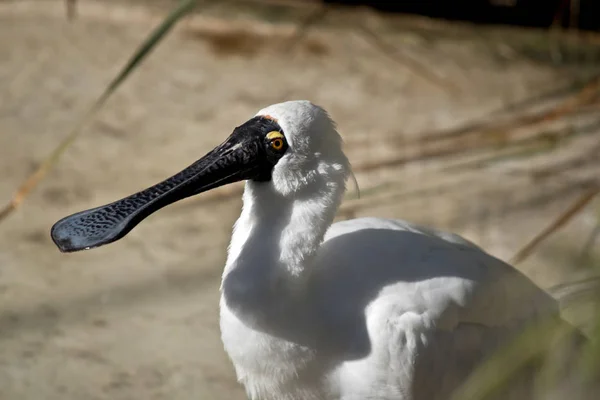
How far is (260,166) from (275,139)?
7 cm

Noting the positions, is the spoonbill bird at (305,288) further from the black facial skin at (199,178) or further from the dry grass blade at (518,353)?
the dry grass blade at (518,353)

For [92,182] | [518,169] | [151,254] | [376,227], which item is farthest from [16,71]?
[376,227]

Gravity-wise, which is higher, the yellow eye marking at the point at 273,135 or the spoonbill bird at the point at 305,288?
the yellow eye marking at the point at 273,135

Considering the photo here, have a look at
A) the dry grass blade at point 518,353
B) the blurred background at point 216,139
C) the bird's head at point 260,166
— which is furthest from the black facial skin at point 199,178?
the dry grass blade at point 518,353

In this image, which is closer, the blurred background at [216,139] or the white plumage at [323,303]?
the white plumage at [323,303]

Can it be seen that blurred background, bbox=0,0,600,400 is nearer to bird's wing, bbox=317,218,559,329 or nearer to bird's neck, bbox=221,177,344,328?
bird's wing, bbox=317,218,559,329

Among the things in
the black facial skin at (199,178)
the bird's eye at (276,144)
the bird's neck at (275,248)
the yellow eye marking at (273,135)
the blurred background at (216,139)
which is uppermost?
the yellow eye marking at (273,135)

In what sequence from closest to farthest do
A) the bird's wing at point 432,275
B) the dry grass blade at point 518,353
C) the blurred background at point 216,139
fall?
the dry grass blade at point 518,353 < the bird's wing at point 432,275 < the blurred background at point 216,139

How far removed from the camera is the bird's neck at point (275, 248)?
7.97ft

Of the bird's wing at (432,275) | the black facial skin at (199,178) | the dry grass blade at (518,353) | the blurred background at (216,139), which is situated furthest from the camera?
the blurred background at (216,139)

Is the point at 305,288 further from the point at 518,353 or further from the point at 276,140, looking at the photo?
the point at 518,353

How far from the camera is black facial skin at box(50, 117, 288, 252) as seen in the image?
242 centimetres

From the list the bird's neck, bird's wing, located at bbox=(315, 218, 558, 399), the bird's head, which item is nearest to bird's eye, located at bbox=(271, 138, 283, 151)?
Answer: the bird's head

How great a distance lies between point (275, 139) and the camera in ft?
8.02
